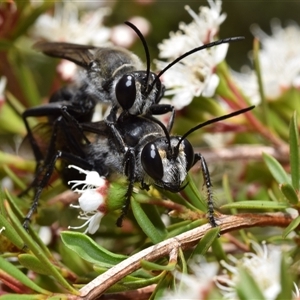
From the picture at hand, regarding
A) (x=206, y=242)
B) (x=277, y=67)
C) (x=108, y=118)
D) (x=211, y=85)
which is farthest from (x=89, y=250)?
(x=277, y=67)

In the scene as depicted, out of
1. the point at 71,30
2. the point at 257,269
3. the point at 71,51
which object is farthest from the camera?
the point at 71,30

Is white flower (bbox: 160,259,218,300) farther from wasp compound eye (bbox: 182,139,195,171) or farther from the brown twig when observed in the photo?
wasp compound eye (bbox: 182,139,195,171)

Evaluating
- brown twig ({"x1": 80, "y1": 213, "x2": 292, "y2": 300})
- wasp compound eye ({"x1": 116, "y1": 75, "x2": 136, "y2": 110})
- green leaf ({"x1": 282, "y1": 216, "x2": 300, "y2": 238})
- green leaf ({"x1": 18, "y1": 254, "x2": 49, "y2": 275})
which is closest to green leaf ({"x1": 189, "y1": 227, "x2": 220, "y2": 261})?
brown twig ({"x1": 80, "y1": 213, "x2": 292, "y2": 300})

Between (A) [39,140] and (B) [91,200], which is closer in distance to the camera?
(B) [91,200]

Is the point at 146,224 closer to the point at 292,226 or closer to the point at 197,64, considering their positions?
the point at 292,226

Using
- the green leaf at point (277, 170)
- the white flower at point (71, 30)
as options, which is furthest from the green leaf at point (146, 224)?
the white flower at point (71, 30)

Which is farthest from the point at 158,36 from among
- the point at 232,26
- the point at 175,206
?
the point at 175,206

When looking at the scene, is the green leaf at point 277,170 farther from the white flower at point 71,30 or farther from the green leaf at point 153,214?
the white flower at point 71,30
